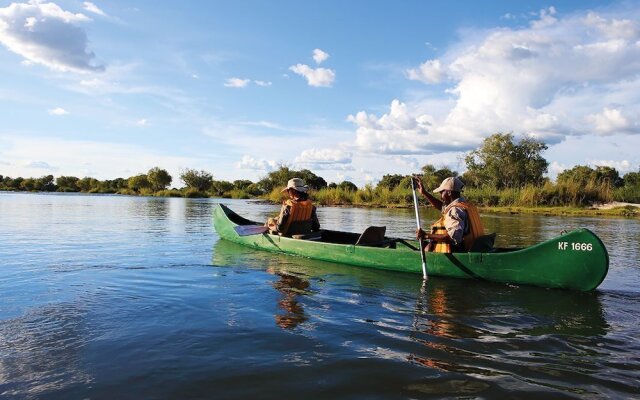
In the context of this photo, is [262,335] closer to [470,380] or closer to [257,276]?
[470,380]

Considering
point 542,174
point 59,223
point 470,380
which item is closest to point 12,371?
point 470,380

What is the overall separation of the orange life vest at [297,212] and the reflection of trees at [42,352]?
17.0ft

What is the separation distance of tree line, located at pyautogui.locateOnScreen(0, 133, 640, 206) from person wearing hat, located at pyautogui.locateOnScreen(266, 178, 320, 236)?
7569 millimetres

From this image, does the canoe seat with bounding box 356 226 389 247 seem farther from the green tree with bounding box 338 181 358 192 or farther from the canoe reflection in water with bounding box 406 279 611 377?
the green tree with bounding box 338 181 358 192

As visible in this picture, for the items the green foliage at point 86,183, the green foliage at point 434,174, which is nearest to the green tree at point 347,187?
the green foliage at point 434,174

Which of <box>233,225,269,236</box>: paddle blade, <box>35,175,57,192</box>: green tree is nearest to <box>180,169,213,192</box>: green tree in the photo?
<box>35,175,57,192</box>: green tree

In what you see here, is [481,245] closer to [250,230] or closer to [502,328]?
[502,328]

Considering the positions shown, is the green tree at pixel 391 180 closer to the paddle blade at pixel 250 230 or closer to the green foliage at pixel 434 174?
the green foliage at pixel 434 174

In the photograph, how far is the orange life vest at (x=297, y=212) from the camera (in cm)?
1014

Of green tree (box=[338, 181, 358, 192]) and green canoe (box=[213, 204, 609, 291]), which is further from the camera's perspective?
green tree (box=[338, 181, 358, 192])

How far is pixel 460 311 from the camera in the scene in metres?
5.99

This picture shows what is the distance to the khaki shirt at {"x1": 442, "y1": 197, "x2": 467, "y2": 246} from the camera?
751cm

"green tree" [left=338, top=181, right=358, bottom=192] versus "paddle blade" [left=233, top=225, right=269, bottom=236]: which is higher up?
"green tree" [left=338, top=181, right=358, bottom=192]

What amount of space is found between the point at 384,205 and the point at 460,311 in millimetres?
30881
